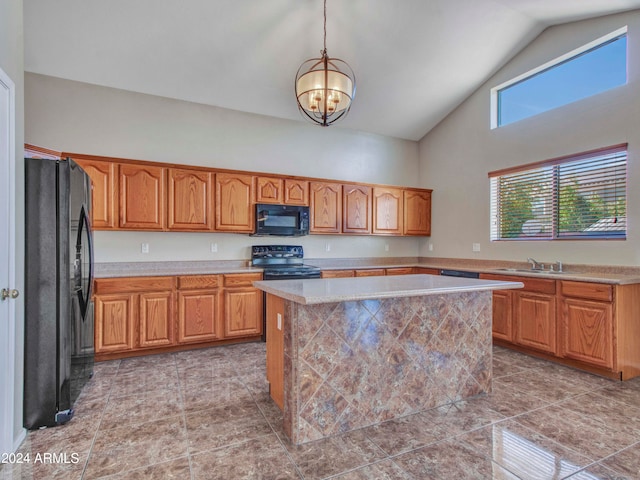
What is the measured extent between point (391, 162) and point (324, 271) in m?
2.46

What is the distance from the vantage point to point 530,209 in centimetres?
430

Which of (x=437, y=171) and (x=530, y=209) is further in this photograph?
(x=437, y=171)

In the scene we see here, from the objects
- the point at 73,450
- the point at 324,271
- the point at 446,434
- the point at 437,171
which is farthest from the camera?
the point at 437,171

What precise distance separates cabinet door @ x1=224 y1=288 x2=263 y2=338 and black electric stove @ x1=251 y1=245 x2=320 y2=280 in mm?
296

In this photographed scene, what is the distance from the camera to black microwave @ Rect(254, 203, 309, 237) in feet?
14.5

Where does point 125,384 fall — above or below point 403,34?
below

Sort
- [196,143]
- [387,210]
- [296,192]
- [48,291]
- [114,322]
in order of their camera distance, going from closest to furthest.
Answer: [48,291] → [114,322] → [196,143] → [296,192] → [387,210]

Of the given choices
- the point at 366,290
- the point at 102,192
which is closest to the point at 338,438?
the point at 366,290

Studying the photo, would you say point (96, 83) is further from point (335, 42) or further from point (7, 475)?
point (7, 475)

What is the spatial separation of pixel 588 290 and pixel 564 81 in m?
2.52

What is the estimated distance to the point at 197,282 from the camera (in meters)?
3.88

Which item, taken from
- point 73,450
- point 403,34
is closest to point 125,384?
point 73,450

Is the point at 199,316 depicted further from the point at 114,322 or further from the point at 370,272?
the point at 370,272

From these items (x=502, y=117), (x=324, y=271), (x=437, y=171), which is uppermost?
(x=502, y=117)
